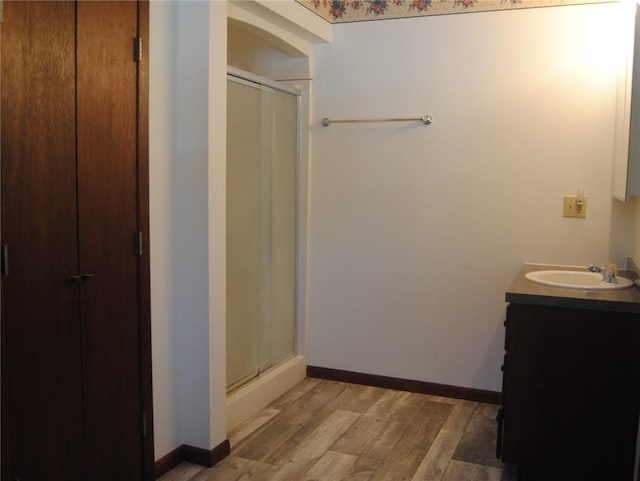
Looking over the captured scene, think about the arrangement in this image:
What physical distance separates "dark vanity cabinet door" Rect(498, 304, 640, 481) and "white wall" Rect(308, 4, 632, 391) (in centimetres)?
97

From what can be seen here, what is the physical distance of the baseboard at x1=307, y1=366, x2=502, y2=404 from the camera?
3.46m

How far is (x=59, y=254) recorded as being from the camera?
6.55ft

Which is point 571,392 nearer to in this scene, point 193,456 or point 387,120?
point 193,456

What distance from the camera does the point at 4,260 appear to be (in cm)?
180

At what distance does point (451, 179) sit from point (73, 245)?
2.08 m

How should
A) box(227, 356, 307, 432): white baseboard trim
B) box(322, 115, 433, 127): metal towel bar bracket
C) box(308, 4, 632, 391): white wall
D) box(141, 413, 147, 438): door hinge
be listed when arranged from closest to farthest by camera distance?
box(141, 413, 147, 438): door hinge
box(227, 356, 307, 432): white baseboard trim
box(308, 4, 632, 391): white wall
box(322, 115, 433, 127): metal towel bar bracket

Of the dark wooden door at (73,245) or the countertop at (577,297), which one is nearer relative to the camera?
the dark wooden door at (73,245)

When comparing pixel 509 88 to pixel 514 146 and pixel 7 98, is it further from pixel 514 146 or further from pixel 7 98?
pixel 7 98

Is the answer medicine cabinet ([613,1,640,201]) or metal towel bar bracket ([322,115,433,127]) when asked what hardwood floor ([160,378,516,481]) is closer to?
medicine cabinet ([613,1,640,201])

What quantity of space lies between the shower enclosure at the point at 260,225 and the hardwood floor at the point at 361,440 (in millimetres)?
316

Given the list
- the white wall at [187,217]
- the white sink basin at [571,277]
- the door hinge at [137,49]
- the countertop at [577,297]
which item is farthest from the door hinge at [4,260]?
the white sink basin at [571,277]

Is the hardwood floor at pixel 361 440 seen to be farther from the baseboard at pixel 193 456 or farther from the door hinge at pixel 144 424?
the door hinge at pixel 144 424

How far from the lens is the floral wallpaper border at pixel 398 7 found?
3.25m

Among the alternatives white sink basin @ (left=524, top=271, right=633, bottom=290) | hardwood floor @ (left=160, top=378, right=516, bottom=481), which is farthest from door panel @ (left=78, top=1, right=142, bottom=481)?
white sink basin @ (left=524, top=271, right=633, bottom=290)
